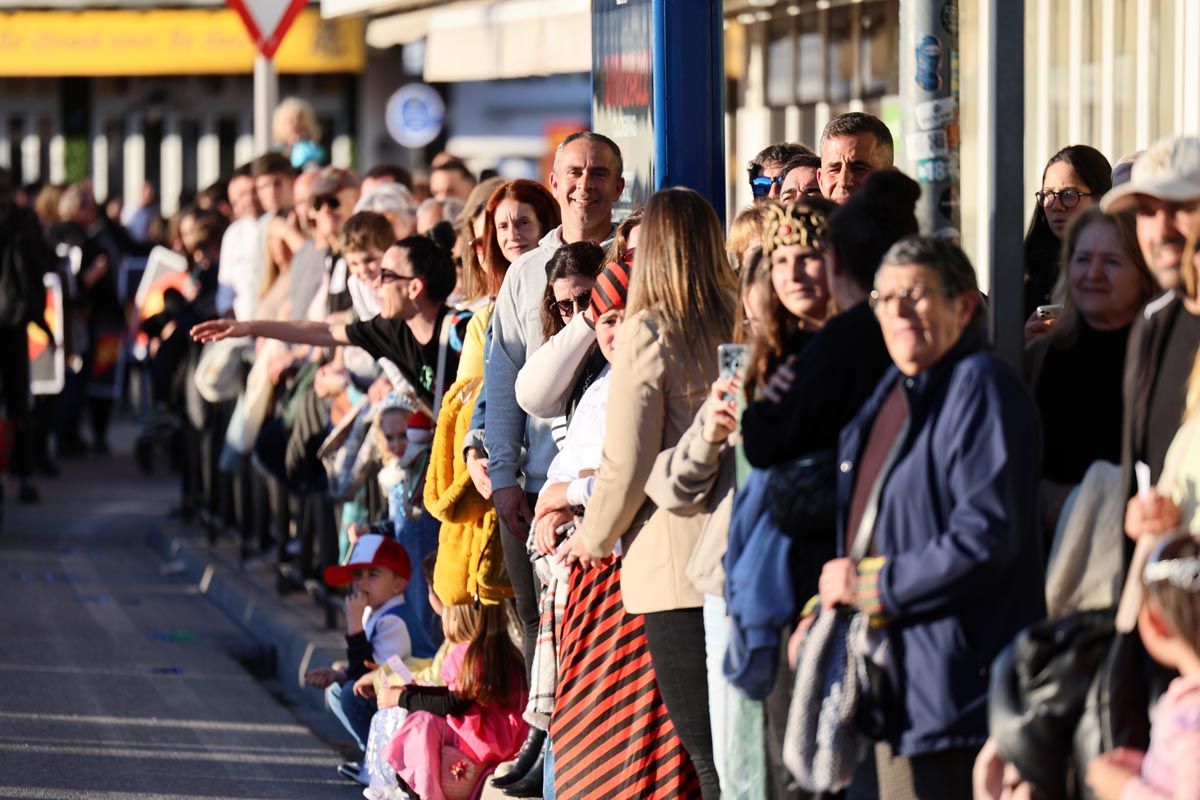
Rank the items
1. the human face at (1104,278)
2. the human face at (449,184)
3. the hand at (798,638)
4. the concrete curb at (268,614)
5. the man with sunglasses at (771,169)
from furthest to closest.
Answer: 1. the human face at (449,184)
2. the concrete curb at (268,614)
3. the man with sunglasses at (771,169)
4. the human face at (1104,278)
5. the hand at (798,638)

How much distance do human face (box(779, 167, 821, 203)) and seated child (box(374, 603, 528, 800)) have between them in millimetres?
1660

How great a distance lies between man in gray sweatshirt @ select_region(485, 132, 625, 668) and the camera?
7172 millimetres

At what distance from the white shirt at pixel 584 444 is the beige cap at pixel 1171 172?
2.19m

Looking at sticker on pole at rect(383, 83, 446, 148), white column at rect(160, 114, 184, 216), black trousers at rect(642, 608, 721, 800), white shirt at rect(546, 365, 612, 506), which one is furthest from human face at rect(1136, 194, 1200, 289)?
white column at rect(160, 114, 184, 216)

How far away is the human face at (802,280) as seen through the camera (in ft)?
17.0

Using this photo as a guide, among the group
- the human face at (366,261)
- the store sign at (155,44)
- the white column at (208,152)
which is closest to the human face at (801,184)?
the human face at (366,261)

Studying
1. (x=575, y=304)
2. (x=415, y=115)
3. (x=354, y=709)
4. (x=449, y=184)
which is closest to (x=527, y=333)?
(x=575, y=304)

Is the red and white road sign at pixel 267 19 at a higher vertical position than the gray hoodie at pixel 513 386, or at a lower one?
higher

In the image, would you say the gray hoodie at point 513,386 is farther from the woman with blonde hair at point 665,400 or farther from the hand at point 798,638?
the hand at point 798,638

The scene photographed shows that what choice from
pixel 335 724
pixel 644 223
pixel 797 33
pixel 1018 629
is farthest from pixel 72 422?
pixel 1018 629

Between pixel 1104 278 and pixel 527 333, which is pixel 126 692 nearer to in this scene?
pixel 527 333

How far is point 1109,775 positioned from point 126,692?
6.31m

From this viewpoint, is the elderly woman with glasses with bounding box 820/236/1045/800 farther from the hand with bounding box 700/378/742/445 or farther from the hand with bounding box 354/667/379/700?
the hand with bounding box 354/667/379/700

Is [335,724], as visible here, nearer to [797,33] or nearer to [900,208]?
[900,208]
